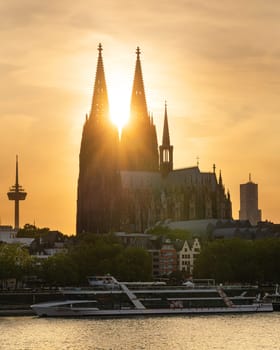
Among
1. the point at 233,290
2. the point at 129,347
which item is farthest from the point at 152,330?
the point at 233,290

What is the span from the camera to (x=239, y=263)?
150m

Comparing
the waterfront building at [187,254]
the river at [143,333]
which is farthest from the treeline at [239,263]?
the river at [143,333]

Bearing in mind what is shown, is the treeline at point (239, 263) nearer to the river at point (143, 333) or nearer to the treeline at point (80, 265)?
the treeline at point (80, 265)

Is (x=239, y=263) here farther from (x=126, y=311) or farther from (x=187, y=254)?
(x=126, y=311)

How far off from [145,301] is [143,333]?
20.9 metres

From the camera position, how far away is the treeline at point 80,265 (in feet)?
461

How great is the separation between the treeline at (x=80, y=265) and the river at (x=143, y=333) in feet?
81.9

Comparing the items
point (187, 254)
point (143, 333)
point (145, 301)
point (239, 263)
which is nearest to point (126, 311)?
Answer: point (145, 301)

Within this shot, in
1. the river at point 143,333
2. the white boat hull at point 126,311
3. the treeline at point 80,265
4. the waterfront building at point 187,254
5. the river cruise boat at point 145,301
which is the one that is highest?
the waterfront building at point 187,254

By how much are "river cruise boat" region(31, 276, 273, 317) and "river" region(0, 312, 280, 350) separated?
351 cm

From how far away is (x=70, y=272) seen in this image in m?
140

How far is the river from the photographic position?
9125cm

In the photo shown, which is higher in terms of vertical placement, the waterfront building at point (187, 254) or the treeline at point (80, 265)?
the waterfront building at point (187, 254)

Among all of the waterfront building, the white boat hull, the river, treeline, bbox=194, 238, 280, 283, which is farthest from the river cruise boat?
the waterfront building
